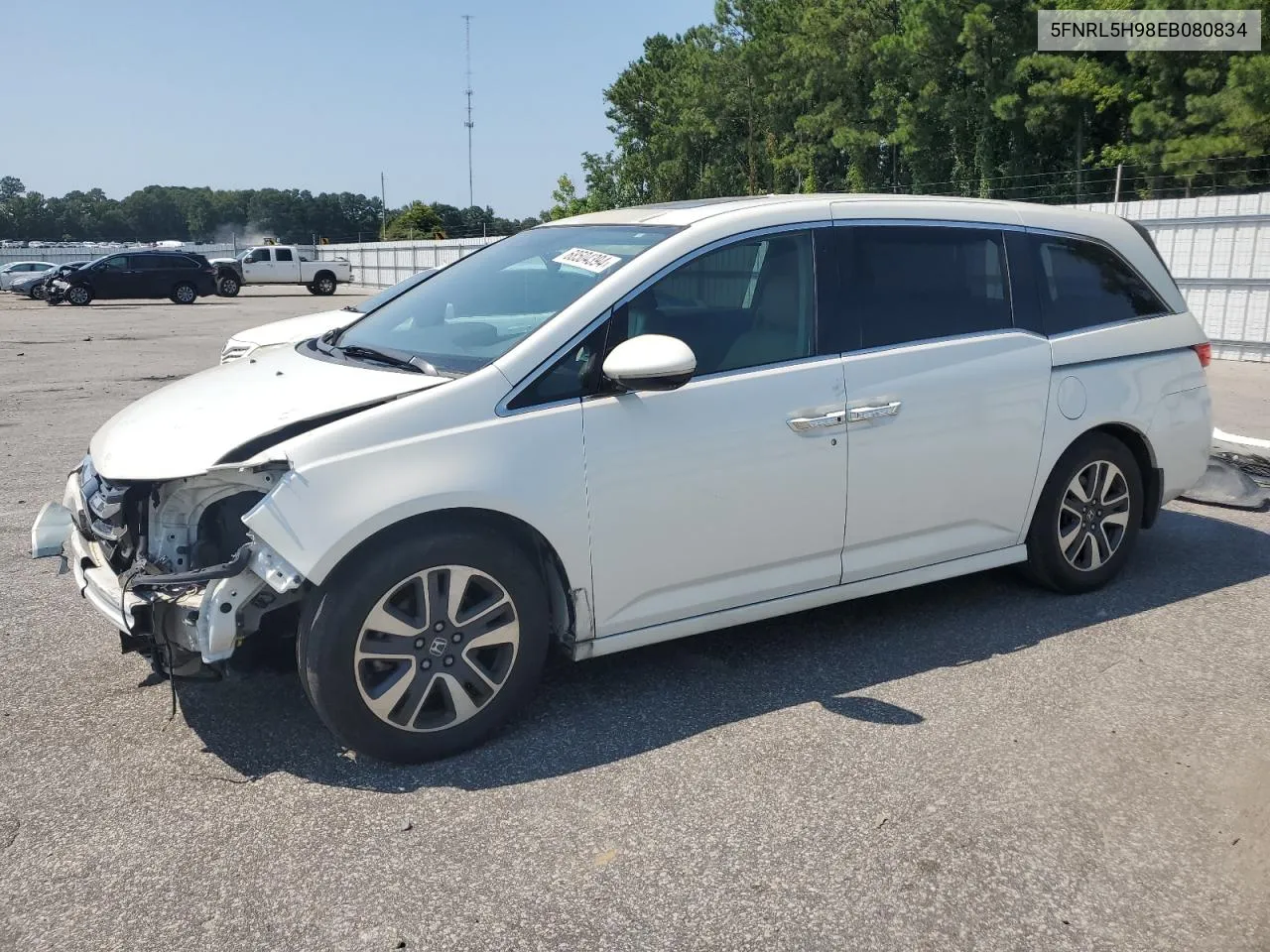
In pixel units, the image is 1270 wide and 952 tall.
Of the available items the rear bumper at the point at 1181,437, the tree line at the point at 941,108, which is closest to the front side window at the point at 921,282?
the rear bumper at the point at 1181,437

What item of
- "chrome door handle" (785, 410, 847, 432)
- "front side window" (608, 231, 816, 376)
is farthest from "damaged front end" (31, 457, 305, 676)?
"chrome door handle" (785, 410, 847, 432)

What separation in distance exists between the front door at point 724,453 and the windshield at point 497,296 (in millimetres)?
279

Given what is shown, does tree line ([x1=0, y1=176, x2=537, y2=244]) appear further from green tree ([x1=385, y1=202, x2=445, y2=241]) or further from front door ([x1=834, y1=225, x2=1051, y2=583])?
A: front door ([x1=834, y1=225, x2=1051, y2=583])

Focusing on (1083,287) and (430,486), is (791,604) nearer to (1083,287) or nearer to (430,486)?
(430,486)

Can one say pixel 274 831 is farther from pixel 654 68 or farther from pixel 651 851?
pixel 654 68

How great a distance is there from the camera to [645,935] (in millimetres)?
2713

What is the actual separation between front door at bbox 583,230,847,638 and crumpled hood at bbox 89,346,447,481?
0.74 metres

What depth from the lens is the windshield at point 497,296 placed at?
3.94 meters

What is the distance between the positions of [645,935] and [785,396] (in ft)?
6.67

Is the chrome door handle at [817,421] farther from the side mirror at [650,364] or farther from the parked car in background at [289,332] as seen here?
the parked car in background at [289,332]

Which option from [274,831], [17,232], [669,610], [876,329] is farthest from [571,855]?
[17,232]

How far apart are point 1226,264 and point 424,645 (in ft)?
44.0

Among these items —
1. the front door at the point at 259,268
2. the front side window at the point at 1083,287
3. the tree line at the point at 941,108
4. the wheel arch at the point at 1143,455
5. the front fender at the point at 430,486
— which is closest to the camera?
the front fender at the point at 430,486

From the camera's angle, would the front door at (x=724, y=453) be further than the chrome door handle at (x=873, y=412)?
No
